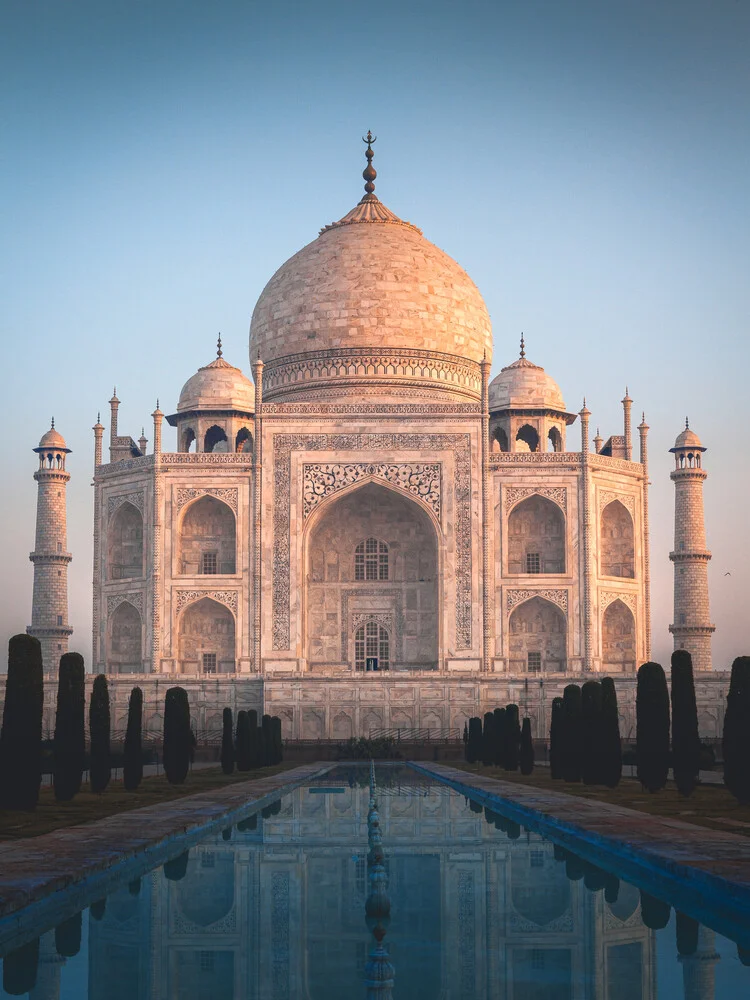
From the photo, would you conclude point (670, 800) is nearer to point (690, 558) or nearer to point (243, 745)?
point (243, 745)

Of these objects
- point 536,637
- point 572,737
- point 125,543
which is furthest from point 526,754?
point 125,543

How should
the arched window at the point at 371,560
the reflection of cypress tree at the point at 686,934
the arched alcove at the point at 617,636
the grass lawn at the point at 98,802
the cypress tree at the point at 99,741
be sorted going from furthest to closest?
the arched window at the point at 371,560, the arched alcove at the point at 617,636, the cypress tree at the point at 99,741, the grass lawn at the point at 98,802, the reflection of cypress tree at the point at 686,934

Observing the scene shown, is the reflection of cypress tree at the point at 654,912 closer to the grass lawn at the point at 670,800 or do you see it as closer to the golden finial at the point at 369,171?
the grass lawn at the point at 670,800

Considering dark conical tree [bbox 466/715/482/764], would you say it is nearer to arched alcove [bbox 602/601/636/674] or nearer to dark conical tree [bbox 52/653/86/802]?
arched alcove [bbox 602/601/636/674]

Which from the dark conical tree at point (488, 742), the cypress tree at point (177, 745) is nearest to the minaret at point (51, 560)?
the dark conical tree at point (488, 742)

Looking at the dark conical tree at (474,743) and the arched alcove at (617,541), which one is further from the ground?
the arched alcove at (617,541)

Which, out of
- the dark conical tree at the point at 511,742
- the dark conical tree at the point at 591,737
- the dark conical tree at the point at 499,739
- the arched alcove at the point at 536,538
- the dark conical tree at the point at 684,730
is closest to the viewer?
the dark conical tree at the point at 684,730

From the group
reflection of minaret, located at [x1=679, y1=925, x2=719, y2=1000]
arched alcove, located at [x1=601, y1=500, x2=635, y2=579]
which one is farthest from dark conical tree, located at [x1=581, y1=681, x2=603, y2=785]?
arched alcove, located at [x1=601, y1=500, x2=635, y2=579]

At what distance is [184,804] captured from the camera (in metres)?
11.8

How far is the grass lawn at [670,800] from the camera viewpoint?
10219 millimetres

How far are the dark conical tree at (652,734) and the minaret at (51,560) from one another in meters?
18.4

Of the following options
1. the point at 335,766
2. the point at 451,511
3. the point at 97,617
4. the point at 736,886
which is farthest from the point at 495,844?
the point at 97,617

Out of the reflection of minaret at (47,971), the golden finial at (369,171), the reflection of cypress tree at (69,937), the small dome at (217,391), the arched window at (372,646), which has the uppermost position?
the golden finial at (369,171)

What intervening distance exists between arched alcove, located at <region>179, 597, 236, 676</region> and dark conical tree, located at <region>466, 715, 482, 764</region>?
8.45m
